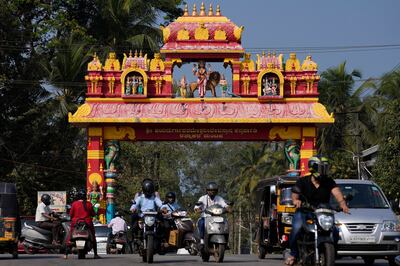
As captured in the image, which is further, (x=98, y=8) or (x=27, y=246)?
(x=98, y=8)

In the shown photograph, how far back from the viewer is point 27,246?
92.4 feet

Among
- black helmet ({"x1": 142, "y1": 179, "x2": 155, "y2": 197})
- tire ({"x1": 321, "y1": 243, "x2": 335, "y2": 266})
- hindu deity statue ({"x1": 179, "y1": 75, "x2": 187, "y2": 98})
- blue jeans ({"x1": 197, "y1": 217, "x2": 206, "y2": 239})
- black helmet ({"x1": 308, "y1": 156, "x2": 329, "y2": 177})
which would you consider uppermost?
hindu deity statue ({"x1": 179, "y1": 75, "x2": 187, "y2": 98})

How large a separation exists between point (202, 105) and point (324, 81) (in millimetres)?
21553

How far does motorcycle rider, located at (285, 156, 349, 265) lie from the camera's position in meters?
15.1

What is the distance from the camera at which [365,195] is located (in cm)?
2114

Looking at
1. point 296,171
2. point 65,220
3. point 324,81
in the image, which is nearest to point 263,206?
point 65,220

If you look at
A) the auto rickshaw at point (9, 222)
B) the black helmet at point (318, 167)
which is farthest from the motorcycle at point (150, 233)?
the black helmet at point (318, 167)

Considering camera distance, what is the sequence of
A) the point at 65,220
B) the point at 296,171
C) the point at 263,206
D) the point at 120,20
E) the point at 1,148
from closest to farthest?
the point at 65,220 < the point at 263,206 < the point at 296,171 < the point at 1,148 < the point at 120,20

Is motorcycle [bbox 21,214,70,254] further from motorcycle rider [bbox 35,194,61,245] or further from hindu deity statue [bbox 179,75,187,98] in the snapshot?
hindu deity statue [bbox 179,75,187,98]

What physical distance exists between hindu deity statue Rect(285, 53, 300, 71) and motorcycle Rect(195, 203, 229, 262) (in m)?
18.8

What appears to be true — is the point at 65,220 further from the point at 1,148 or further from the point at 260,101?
the point at 1,148

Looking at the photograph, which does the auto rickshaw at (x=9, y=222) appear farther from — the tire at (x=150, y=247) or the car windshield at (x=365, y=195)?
the car windshield at (x=365, y=195)

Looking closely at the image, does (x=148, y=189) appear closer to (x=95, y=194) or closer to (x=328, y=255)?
(x=328, y=255)

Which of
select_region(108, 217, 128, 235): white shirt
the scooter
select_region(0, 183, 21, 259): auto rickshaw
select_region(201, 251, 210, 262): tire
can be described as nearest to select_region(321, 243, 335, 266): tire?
select_region(201, 251, 210, 262): tire
